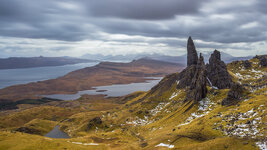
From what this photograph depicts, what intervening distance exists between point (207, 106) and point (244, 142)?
1776 inches

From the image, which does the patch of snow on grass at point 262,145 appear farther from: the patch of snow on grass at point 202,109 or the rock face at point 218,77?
the rock face at point 218,77

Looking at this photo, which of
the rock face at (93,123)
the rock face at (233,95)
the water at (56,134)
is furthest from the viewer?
the water at (56,134)

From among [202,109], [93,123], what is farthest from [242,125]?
[93,123]

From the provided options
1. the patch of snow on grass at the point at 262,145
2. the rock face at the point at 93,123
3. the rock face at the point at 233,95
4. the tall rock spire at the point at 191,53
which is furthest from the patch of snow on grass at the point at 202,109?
the tall rock spire at the point at 191,53

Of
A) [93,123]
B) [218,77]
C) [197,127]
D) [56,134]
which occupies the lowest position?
[56,134]

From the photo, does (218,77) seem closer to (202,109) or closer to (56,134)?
(202,109)

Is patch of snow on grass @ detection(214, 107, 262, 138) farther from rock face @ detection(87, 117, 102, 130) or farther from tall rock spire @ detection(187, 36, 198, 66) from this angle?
tall rock spire @ detection(187, 36, 198, 66)

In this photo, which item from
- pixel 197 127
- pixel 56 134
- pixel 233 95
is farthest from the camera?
pixel 56 134

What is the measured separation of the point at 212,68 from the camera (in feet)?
389

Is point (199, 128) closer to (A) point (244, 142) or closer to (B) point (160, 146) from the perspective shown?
(B) point (160, 146)

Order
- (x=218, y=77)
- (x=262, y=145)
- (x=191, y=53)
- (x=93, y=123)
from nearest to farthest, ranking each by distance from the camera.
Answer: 1. (x=262, y=145)
2. (x=218, y=77)
3. (x=93, y=123)
4. (x=191, y=53)

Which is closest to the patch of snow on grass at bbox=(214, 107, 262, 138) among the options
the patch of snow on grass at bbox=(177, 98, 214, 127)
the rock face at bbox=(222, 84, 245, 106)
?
the rock face at bbox=(222, 84, 245, 106)

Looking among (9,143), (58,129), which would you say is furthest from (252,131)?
(58,129)

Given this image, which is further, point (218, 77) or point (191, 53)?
point (191, 53)
